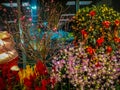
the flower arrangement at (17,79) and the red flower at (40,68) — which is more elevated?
the red flower at (40,68)

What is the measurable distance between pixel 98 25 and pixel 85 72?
2834mm

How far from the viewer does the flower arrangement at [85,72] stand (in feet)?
11.8

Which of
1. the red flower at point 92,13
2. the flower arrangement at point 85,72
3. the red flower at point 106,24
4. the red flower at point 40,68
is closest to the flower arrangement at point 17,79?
the red flower at point 40,68

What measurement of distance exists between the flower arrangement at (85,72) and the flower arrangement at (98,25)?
222 centimetres

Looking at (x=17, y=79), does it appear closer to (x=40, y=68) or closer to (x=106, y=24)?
(x=40, y=68)

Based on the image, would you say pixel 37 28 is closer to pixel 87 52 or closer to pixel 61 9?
pixel 61 9

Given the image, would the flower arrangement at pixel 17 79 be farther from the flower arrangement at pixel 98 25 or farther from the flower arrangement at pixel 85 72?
the flower arrangement at pixel 98 25

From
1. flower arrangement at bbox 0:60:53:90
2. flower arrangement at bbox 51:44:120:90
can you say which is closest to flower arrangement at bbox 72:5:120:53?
flower arrangement at bbox 51:44:120:90

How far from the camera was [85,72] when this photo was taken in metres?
3.66

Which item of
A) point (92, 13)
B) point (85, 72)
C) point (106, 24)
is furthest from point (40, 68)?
point (92, 13)

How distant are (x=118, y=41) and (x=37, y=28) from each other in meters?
2.64

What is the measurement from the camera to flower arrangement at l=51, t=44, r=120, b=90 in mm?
3598

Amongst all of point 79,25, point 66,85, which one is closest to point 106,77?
point 66,85

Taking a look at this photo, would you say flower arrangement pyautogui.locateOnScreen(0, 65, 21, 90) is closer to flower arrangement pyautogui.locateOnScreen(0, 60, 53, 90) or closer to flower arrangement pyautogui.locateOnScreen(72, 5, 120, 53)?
flower arrangement pyautogui.locateOnScreen(0, 60, 53, 90)
